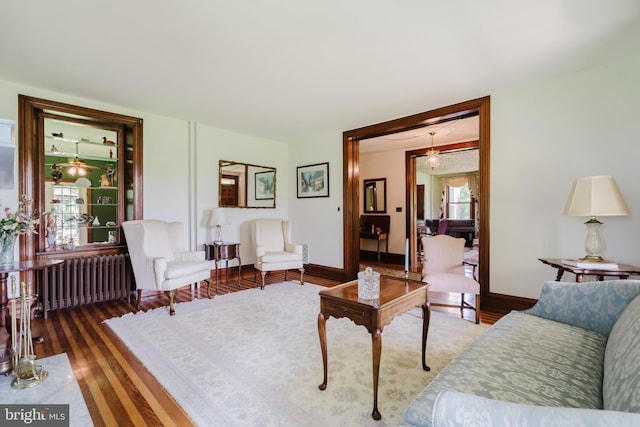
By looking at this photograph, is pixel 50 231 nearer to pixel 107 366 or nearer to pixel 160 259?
pixel 160 259

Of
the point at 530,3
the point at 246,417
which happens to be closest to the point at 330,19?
the point at 530,3

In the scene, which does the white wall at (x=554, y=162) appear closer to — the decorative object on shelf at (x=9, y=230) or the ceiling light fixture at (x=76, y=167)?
the decorative object on shelf at (x=9, y=230)

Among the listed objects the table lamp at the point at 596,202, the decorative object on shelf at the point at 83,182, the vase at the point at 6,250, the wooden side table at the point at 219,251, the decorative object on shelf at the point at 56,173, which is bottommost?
the wooden side table at the point at 219,251

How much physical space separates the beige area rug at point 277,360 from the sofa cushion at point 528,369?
64cm

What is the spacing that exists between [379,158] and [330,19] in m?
4.96

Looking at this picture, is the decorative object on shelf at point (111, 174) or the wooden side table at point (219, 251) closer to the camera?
the decorative object on shelf at point (111, 174)

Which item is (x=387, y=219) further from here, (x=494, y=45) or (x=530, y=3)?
(x=530, y=3)

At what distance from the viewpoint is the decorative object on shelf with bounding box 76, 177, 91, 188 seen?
3848mm

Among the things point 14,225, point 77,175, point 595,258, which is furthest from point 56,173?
point 595,258

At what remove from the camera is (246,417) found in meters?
1.68

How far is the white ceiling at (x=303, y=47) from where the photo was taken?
2.07 m

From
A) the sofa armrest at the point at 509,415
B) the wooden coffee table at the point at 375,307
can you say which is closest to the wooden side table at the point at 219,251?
the wooden coffee table at the point at 375,307

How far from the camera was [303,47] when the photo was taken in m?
2.55

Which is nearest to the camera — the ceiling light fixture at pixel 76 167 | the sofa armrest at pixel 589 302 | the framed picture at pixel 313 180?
the sofa armrest at pixel 589 302
